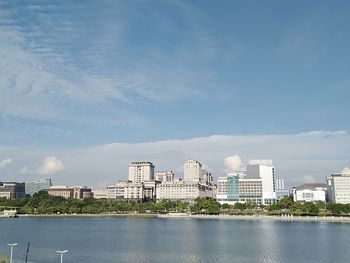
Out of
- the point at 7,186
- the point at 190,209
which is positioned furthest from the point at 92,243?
the point at 7,186

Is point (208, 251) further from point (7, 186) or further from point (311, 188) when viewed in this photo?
point (7, 186)

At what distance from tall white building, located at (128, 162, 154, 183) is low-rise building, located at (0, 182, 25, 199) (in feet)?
163

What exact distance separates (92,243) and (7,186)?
6220 inches

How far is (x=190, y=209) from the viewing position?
113 meters

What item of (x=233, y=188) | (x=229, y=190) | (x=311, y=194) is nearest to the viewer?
(x=311, y=194)

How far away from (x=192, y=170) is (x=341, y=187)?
6853 centimetres

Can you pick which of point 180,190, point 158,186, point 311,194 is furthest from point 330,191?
point 158,186

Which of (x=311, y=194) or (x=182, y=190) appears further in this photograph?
(x=182, y=190)

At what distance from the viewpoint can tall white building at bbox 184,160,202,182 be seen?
18412cm

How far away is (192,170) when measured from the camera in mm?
185250

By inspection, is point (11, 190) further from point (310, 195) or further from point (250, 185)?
point (310, 195)

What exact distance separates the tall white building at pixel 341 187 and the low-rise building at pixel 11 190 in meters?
124

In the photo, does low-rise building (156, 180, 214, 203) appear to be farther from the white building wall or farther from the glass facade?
the white building wall

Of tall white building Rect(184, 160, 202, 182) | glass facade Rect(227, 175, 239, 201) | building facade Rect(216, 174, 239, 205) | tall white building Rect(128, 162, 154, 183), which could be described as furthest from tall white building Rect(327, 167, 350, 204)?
tall white building Rect(128, 162, 154, 183)
